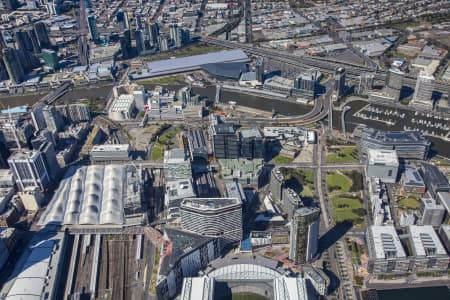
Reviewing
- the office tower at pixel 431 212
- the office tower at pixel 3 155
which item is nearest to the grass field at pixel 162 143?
the office tower at pixel 3 155

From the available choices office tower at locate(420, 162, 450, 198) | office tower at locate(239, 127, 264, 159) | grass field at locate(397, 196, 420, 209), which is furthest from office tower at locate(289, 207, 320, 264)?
office tower at locate(420, 162, 450, 198)

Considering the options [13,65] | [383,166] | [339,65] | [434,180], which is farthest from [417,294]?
[13,65]

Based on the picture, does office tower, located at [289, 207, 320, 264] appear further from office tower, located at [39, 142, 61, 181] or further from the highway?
→ the highway

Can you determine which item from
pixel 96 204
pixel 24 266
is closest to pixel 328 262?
pixel 96 204

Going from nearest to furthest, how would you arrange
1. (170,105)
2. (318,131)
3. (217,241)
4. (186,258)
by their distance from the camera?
(186,258), (217,241), (318,131), (170,105)

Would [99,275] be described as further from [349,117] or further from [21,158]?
[349,117]
